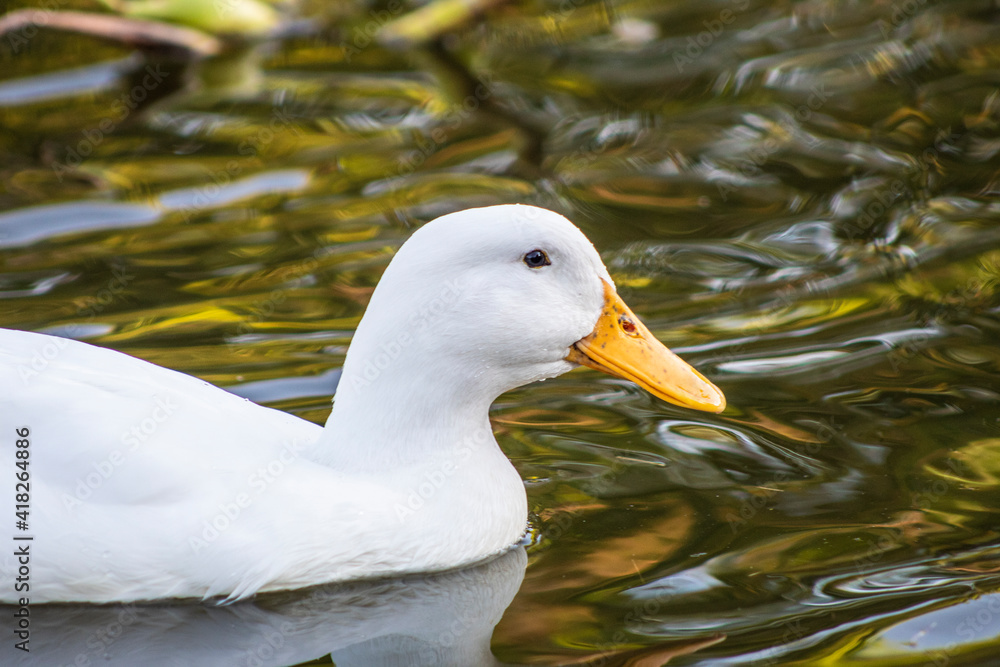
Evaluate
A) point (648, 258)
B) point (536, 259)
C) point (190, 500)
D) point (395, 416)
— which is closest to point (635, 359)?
point (536, 259)

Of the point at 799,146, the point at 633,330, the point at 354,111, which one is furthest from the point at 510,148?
the point at 633,330

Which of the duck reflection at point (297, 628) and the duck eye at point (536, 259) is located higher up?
the duck eye at point (536, 259)

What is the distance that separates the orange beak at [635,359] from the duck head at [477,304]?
0.09m

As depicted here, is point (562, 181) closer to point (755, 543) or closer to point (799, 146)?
point (799, 146)

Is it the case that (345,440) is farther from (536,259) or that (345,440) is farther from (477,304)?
(536,259)

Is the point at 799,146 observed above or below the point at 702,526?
above

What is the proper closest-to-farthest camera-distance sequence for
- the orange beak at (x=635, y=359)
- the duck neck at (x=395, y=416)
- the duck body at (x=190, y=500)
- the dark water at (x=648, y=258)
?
1. the duck body at (x=190, y=500)
2. the dark water at (x=648, y=258)
3. the duck neck at (x=395, y=416)
4. the orange beak at (x=635, y=359)

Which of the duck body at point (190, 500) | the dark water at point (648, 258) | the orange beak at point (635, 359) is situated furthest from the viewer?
the orange beak at point (635, 359)

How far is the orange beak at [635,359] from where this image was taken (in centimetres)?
486

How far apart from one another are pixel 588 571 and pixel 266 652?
1193 millimetres

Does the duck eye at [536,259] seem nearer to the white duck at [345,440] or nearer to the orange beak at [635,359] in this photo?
the white duck at [345,440]

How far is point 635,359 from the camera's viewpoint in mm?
4898

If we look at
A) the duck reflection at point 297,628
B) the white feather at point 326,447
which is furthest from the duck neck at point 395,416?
the duck reflection at point 297,628

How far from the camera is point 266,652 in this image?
4266 millimetres
